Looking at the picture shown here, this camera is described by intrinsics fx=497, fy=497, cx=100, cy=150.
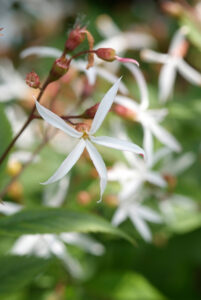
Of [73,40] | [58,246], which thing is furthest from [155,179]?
[73,40]

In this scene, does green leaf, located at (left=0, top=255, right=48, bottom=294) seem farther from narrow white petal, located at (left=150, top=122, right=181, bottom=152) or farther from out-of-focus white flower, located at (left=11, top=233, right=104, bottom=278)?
narrow white petal, located at (left=150, top=122, right=181, bottom=152)

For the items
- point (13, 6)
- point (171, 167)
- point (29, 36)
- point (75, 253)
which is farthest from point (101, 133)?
point (13, 6)

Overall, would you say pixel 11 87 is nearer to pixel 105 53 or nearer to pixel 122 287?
pixel 122 287

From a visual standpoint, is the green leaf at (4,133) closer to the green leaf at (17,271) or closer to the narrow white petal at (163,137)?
the green leaf at (17,271)

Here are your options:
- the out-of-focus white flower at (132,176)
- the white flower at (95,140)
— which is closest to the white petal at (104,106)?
the white flower at (95,140)

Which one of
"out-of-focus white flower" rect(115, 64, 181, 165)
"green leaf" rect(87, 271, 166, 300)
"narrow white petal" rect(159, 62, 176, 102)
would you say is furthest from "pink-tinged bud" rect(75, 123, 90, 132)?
"narrow white petal" rect(159, 62, 176, 102)

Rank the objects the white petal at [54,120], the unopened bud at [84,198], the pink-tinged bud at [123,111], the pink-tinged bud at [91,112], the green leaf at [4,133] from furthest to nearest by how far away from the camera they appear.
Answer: the unopened bud at [84,198]
the pink-tinged bud at [123,111]
the green leaf at [4,133]
the pink-tinged bud at [91,112]
the white petal at [54,120]
